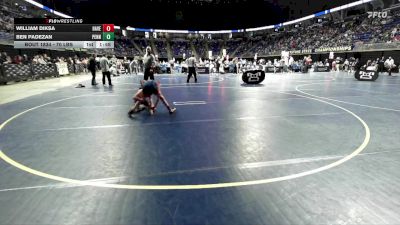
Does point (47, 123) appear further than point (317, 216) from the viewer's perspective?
Yes

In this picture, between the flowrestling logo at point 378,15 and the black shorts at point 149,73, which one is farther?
the flowrestling logo at point 378,15

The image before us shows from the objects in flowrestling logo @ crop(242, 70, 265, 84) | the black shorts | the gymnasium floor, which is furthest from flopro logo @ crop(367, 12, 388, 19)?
the black shorts

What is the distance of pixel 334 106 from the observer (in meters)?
9.37

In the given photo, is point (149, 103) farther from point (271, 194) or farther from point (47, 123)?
point (271, 194)

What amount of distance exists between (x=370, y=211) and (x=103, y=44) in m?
18.6

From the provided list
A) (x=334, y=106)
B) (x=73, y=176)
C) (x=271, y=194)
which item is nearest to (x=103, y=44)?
(x=334, y=106)
